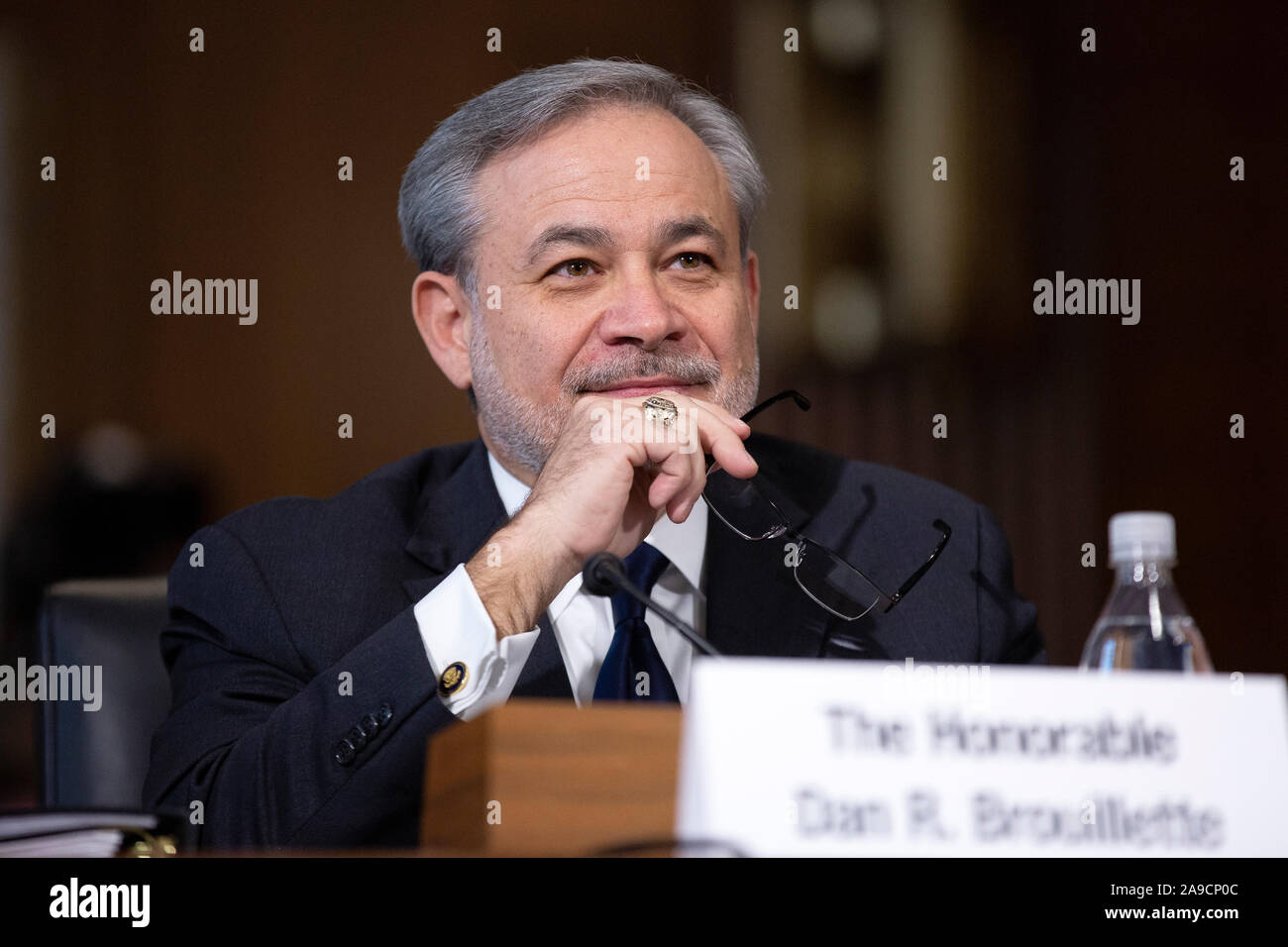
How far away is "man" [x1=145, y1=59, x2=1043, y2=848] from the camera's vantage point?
143cm

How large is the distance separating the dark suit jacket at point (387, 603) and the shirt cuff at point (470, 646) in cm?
3

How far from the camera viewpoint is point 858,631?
166 centimetres

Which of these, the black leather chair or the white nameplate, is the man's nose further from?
the white nameplate

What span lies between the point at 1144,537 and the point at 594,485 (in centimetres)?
57

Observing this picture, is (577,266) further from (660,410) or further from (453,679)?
(453,679)

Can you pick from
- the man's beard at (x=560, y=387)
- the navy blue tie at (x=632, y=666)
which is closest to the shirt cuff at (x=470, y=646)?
the navy blue tie at (x=632, y=666)

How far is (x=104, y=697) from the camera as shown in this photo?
5.52 feet

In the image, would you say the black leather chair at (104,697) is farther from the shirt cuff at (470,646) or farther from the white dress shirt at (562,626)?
the shirt cuff at (470,646)

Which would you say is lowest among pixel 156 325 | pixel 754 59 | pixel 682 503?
pixel 682 503

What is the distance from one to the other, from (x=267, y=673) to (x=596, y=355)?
1.79 ft

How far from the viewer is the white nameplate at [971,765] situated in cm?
75

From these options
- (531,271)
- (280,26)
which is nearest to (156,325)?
(280,26)

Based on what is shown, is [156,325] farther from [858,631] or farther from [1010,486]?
[858,631]

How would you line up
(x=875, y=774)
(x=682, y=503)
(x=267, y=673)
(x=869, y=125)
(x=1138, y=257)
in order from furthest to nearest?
(x=869, y=125)
(x=1138, y=257)
(x=267, y=673)
(x=682, y=503)
(x=875, y=774)
